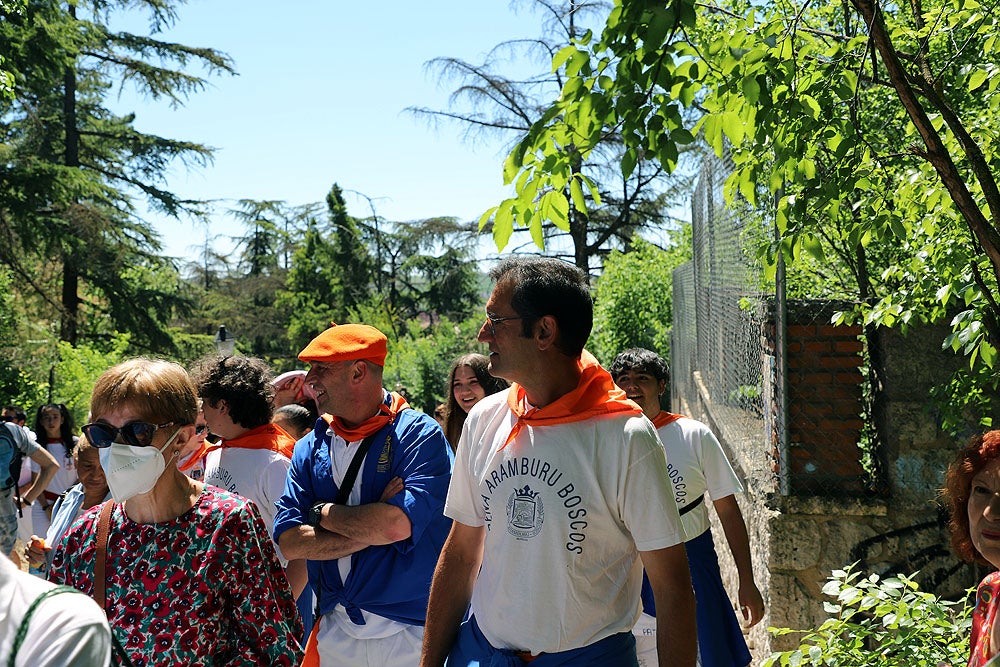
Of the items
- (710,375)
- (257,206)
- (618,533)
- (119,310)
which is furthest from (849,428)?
(257,206)

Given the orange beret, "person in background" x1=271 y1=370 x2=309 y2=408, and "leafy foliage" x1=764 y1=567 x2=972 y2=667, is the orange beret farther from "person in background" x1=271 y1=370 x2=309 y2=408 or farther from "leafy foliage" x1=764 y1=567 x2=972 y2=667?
"person in background" x1=271 y1=370 x2=309 y2=408

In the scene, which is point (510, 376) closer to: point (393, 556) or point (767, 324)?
point (393, 556)

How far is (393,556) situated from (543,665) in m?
1.35

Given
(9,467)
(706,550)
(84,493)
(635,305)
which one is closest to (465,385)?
(706,550)

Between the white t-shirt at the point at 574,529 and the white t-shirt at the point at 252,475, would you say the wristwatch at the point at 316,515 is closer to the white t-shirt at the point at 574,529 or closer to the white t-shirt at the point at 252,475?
the white t-shirt at the point at 252,475

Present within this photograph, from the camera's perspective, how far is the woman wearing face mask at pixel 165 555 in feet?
8.70

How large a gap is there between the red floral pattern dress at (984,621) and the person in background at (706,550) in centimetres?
209

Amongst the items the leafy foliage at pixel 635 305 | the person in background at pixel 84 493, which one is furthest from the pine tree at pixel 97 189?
the person in background at pixel 84 493

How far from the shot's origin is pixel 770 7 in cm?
622

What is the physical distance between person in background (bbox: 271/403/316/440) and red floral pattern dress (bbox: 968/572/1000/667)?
15.5ft

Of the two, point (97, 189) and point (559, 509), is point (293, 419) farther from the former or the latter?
point (97, 189)

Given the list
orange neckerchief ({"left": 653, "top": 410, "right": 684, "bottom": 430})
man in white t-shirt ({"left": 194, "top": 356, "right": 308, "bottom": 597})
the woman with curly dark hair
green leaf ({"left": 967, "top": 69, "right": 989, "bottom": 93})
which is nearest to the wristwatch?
man in white t-shirt ({"left": 194, "top": 356, "right": 308, "bottom": 597})

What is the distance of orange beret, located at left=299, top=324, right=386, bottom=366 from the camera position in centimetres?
416

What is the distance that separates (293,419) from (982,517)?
191 inches
